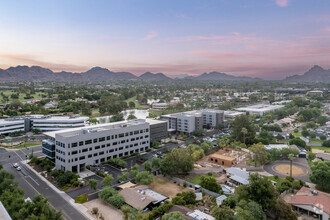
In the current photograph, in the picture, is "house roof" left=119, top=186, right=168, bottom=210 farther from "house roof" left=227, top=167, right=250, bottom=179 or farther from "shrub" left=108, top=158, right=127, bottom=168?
"house roof" left=227, top=167, right=250, bottom=179

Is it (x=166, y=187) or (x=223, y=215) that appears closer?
(x=223, y=215)

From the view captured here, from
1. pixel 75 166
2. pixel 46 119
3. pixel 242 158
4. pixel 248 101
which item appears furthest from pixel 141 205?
pixel 248 101

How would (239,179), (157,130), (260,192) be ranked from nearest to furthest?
(260,192) < (239,179) < (157,130)

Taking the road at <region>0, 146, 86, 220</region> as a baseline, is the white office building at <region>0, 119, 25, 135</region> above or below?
above

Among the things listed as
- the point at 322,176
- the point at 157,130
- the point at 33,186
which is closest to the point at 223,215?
the point at 322,176

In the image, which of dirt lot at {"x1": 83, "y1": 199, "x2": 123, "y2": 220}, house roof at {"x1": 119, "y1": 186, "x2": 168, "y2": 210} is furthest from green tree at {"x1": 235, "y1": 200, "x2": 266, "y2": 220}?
dirt lot at {"x1": 83, "y1": 199, "x2": 123, "y2": 220}

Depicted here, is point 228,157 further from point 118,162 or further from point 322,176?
point 118,162

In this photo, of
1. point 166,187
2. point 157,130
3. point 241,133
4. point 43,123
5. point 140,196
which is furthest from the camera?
point 43,123
